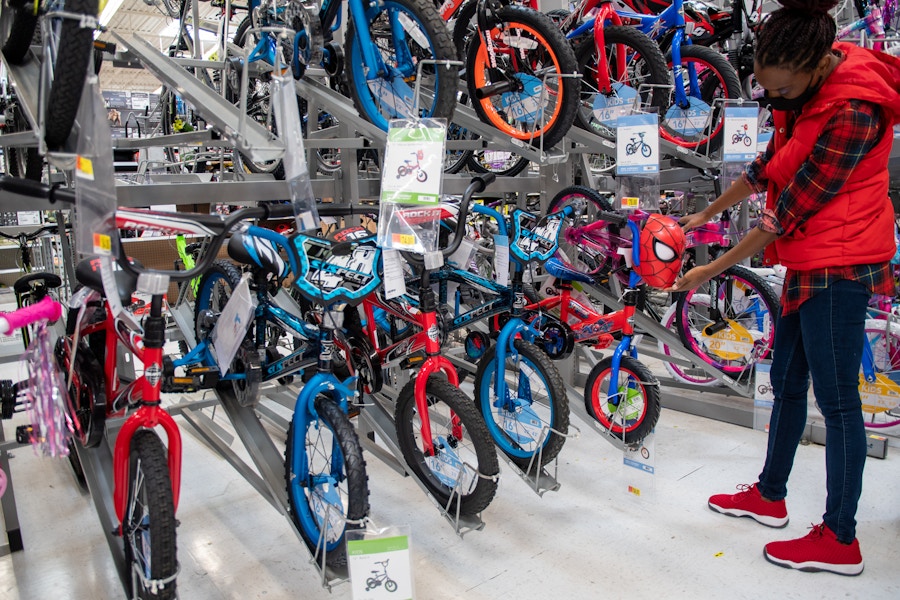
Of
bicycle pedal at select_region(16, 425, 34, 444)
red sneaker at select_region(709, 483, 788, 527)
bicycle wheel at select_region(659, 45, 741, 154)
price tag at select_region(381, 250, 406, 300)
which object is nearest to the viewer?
bicycle pedal at select_region(16, 425, 34, 444)

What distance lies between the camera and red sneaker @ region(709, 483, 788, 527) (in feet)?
7.68

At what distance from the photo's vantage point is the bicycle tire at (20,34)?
1615 mm

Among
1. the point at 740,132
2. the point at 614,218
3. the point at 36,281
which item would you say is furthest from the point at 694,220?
the point at 36,281

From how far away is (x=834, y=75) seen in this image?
1.83 m

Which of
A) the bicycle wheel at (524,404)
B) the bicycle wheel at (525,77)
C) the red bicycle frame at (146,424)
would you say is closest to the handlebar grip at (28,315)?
the red bicycle frame at (146,424)

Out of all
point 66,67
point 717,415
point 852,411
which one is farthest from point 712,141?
point 66,67

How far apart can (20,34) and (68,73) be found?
0.62 meters

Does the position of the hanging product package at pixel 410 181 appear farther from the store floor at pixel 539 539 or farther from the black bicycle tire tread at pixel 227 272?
the store floor at pixel 539 539

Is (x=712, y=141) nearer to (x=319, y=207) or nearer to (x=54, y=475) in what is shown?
(x=319, y=207)

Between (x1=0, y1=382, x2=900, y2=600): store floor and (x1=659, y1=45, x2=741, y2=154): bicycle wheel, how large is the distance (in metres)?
1.64

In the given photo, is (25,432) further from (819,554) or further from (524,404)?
(819,554)

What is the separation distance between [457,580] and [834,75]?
1896 millimetres

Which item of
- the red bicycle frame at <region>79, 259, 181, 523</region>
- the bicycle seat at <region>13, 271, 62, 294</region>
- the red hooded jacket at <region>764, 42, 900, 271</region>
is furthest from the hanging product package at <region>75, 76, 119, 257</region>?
the red hooded jacket at <region>764, 42, 900, 271</region>

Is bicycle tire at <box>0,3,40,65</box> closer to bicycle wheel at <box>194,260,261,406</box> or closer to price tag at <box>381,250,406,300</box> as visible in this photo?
bicycle wheel at <box>194,260,261,406</box>
